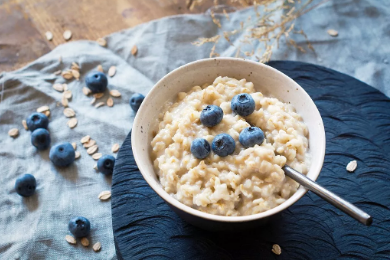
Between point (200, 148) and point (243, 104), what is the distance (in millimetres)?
294

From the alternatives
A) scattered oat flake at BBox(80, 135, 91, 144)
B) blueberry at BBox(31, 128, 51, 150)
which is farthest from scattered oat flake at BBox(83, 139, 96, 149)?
blueberry at BBox(31, 128, 51, 150)

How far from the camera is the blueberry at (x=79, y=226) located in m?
2.35

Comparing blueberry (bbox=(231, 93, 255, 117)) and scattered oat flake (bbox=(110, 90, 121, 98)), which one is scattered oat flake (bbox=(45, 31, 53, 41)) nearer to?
scattered oat flake (bbox=(110, 90, 121, 98))

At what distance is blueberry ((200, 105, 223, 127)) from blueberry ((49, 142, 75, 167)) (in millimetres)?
1137

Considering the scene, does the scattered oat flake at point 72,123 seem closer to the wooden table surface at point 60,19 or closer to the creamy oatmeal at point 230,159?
the wooden table surface at point 60,19

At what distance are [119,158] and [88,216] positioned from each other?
44 centimetres

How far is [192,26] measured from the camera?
3229 millimetres

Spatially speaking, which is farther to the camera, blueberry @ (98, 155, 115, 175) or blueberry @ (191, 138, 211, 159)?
blueberry @ (98, 155, 115, 175)

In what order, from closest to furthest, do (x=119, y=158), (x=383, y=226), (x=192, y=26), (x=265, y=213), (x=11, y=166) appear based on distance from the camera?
(x=265, y=213)
(x=383, y=226)
(x=119, y=158)
(x=11, y=166)
(x=192, y=26)

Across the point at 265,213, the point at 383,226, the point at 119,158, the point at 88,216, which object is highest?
the point at 265,213

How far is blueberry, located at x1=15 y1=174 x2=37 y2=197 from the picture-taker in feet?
8.21

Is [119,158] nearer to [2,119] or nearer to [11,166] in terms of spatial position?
[11,166]

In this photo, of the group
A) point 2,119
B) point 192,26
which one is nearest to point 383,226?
point 192,26

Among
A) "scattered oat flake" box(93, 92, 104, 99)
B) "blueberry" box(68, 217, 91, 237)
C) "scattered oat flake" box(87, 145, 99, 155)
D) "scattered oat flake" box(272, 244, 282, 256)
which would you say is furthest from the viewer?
"scattered oat flake" box(93, 92, 104, 99)
